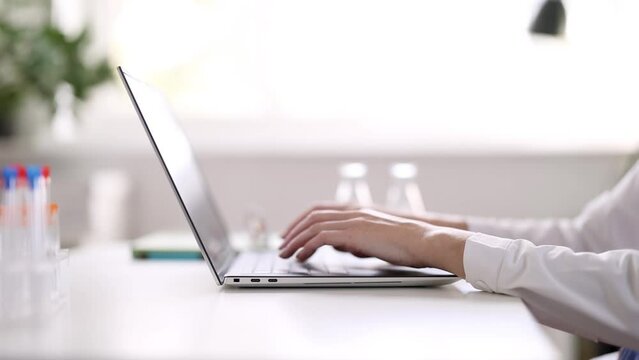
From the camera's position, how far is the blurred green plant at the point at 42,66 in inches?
98.7

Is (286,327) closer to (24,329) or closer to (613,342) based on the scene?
(24,329)

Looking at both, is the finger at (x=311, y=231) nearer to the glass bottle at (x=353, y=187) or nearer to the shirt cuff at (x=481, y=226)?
the shirt cuff at (x=481, y=226)

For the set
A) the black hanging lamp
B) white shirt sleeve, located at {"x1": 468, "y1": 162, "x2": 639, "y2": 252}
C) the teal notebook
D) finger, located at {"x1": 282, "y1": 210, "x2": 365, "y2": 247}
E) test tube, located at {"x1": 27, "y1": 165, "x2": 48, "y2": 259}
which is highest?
the black hanging lamp

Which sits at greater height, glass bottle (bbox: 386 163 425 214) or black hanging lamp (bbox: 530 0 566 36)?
black hanging lamp (bbox: 530 0 566 36)

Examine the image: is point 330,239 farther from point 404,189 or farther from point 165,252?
point 404,189

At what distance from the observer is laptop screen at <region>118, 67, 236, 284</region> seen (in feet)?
3.08

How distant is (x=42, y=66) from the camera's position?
2.50 meters

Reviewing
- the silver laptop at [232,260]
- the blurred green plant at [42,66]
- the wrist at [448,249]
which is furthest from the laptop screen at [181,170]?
the blurred green plant at [42,66]

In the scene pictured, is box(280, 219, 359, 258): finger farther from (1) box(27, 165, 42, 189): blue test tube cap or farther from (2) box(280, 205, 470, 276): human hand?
(1) box(27, 165, 42, 189): blue test tube cap

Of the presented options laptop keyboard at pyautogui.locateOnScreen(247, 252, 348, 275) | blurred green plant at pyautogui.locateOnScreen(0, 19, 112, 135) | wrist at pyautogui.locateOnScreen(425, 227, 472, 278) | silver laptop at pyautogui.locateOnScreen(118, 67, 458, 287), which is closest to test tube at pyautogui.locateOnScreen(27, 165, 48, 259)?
silver laptop at pyautogui.locateOnScreen(118, 67, 458, 287)

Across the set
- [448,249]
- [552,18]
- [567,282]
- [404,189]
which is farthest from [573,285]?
[404,189]

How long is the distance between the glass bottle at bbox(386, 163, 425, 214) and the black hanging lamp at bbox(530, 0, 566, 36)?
0.57m

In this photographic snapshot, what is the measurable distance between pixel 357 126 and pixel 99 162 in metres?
0.92

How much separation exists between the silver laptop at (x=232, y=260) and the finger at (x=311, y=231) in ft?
0.08
